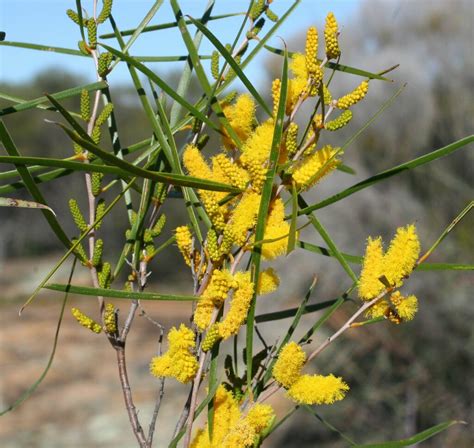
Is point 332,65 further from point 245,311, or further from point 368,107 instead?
point 368,107

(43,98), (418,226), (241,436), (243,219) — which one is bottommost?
(241,436)

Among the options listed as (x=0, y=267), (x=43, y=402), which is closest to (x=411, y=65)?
(x=43, y=402)

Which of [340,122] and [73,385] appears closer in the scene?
[340,122]

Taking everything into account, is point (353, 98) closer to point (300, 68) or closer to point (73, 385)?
point (300, 68)

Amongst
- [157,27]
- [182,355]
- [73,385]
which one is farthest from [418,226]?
[73,385]

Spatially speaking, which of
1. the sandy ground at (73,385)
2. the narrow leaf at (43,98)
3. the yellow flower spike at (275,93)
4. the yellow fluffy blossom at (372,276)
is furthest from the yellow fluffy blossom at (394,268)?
the sandy ground at (73,385)

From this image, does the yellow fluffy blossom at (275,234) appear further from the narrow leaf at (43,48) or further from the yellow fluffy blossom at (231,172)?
the narrow leaf at (43,48)
